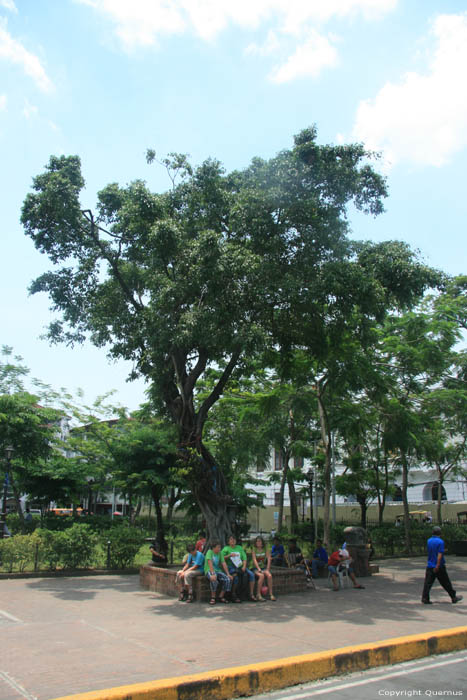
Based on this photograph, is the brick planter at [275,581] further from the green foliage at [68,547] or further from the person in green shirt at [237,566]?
the green foliage at [68,547]

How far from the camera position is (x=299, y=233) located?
14.1m

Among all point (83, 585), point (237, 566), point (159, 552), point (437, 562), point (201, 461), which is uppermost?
point (201, 461)

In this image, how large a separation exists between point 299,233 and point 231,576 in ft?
27.2

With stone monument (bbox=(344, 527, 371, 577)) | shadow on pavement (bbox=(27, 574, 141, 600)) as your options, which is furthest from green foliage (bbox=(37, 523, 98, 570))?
stone monument (bbox=(344, 527, 371, 577))

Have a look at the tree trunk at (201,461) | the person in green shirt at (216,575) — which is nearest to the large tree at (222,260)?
the tree trunk at (201,461)

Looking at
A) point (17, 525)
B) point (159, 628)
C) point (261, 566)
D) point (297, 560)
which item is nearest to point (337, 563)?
point (297, 560)

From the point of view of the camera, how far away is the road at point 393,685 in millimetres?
5828

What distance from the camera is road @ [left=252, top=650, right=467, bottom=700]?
19.1 feet

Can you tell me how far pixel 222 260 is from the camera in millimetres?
12555

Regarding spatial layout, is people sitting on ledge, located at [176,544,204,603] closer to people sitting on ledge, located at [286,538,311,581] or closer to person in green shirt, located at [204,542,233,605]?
person in green shirt, located at [204,542,233,605]

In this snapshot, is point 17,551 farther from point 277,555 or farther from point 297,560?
point 297,560

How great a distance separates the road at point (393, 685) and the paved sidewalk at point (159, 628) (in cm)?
83

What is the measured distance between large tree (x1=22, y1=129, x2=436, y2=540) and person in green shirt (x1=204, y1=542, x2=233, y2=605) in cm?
170

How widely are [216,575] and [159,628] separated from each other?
9.65 feet
